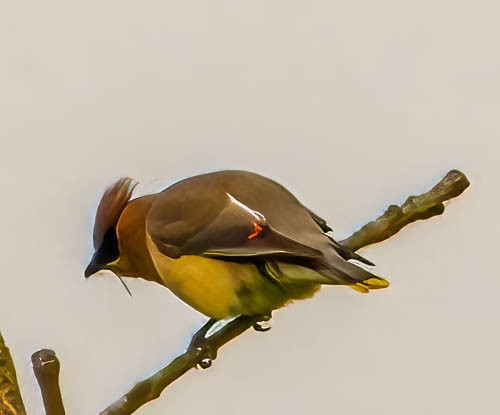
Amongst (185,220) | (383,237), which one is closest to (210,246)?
(185,220)

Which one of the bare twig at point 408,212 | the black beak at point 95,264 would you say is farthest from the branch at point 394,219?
the black beak at point 95,264

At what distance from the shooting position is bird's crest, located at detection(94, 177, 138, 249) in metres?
0.78

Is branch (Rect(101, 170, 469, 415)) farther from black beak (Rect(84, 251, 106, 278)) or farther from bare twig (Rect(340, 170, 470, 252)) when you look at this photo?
black beak (Rect(84, 251, 106, 278))

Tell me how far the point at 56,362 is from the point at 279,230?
0.22 metres

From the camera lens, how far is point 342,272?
68 centimetres

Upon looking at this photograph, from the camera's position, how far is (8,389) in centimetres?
61

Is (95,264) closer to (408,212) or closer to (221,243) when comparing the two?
(221,243)

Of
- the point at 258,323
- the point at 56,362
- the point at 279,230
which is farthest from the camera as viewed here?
the point at 258,323

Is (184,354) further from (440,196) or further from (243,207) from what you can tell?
(440,196)

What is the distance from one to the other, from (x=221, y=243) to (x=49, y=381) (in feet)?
0.69

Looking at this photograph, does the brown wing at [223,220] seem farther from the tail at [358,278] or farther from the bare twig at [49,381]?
the bare twig at [49,381]

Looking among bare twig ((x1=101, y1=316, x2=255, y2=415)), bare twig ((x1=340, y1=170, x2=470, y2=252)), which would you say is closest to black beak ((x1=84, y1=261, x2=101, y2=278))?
bare twig ((x1=101, y1=316, x2=255, y2=415))

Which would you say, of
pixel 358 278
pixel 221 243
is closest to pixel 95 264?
pixel 221 243

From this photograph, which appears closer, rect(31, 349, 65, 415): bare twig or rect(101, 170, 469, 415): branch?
rect(31, 349, 65, 415): bare twig
